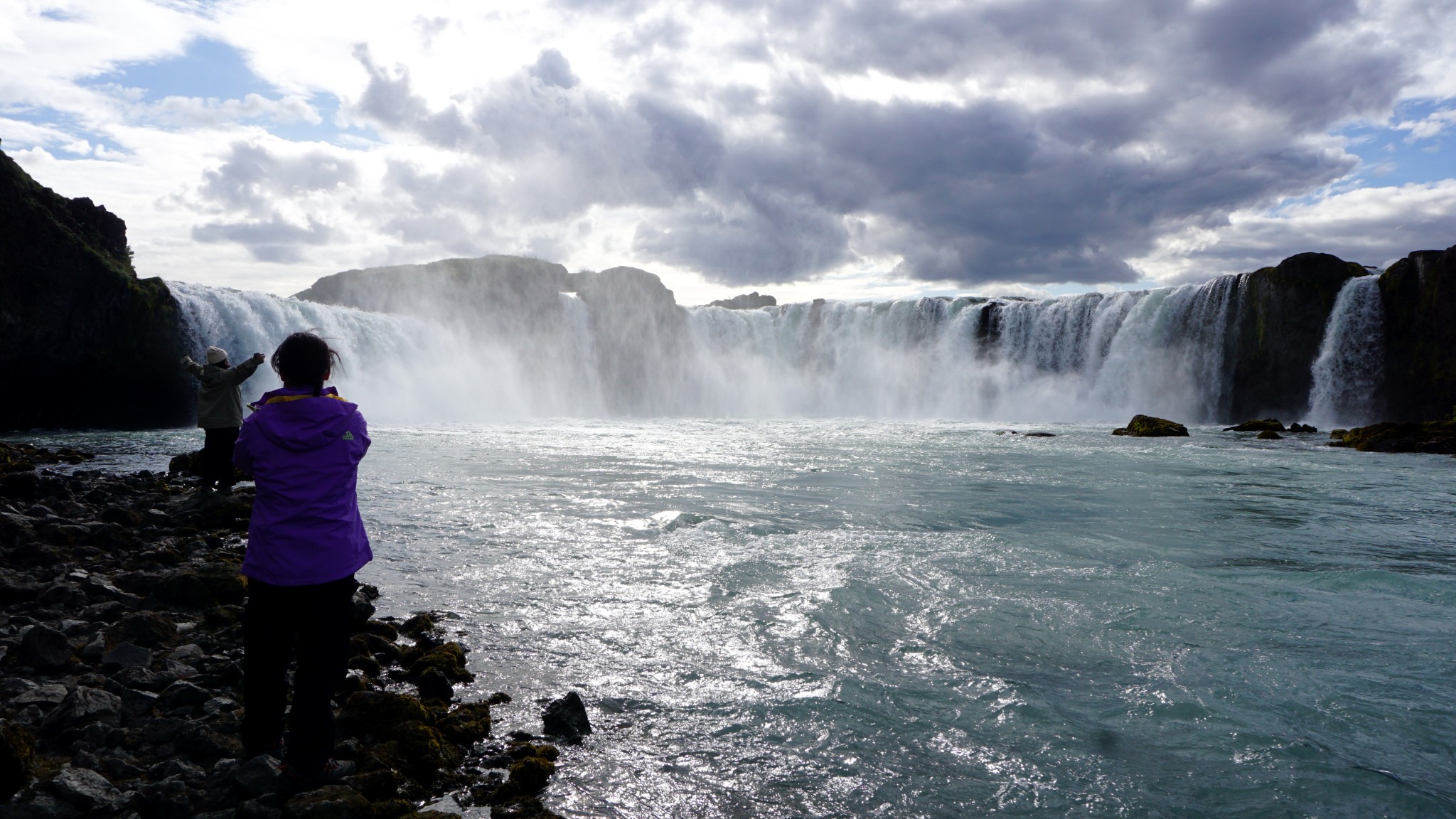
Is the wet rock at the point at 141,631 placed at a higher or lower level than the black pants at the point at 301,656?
lower

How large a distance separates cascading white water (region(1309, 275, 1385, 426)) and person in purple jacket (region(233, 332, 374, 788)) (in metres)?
44.6

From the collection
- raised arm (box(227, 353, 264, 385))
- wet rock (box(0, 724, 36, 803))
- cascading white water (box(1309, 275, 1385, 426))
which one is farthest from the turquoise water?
cascading white water (box(1309, 275, 1385, 426))

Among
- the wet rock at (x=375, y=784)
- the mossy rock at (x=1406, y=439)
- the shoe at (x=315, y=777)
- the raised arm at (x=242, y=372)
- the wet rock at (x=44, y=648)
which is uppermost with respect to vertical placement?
the raised arm at (x=242, y=372)

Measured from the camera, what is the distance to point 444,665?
560cm

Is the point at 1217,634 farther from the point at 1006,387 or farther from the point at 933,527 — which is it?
the point at 1006,387

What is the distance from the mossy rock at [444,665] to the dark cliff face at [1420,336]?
41.5 metres

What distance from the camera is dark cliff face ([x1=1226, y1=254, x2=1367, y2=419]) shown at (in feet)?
125

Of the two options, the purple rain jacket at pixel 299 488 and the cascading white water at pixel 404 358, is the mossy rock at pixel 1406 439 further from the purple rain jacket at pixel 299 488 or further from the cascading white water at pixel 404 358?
the cascading white water at pixel 404 358

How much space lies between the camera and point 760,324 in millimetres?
57656

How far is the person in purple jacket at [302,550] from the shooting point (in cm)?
364

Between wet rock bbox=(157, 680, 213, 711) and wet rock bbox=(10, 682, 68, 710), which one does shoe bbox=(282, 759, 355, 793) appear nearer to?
wet rock bbox=(157, 680, 213, 711)

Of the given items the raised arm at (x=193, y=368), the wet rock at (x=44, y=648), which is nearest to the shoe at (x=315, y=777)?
the wet rock at (x=44, y=648)

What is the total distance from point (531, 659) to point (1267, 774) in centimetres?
470

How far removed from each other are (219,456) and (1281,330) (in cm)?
4386
